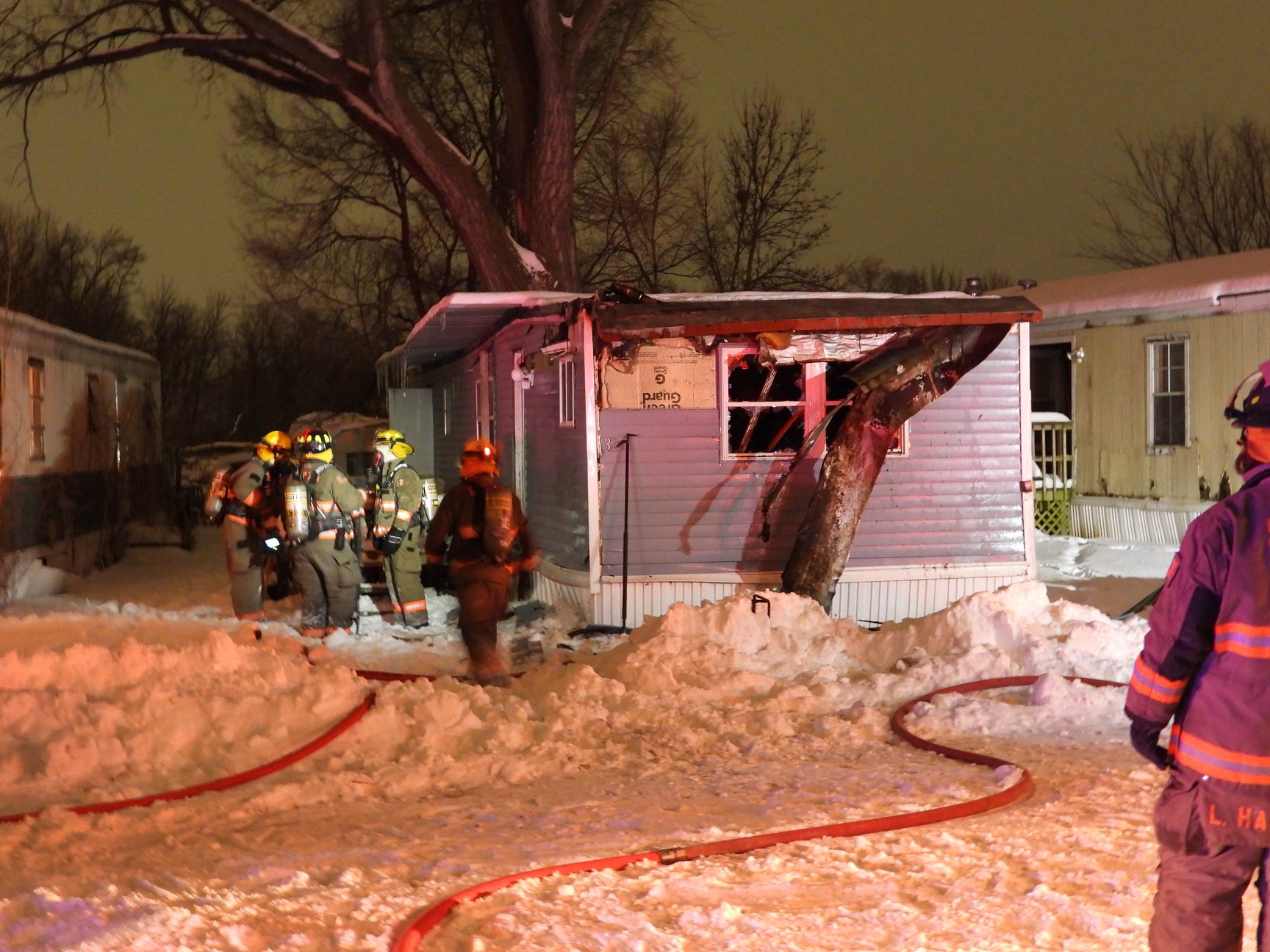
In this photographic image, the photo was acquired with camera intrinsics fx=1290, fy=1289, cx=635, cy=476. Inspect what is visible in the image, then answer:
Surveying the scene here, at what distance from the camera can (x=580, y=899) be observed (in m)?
4.74

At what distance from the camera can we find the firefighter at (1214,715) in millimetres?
3186

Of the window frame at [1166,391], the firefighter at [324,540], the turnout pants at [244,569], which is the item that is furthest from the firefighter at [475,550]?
the window frame at [1166,391]

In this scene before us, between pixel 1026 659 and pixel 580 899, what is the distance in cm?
532

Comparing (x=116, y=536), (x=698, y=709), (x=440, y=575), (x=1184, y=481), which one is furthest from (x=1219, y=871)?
(x=116, y=536)

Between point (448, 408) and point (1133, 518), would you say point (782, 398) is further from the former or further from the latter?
point (448, 408)

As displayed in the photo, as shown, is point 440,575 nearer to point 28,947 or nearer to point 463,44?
point 28,947

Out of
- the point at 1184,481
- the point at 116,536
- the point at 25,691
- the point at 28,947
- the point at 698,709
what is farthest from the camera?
the point at 116,536

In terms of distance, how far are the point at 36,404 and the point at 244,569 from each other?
5.31 metres

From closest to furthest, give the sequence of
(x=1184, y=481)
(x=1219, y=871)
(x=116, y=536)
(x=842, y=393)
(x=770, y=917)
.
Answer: (x=1219, y=871) → (x=770, y=917) → (x=842, y=393) → (x=1184, y=481) → (x=116, y=536)

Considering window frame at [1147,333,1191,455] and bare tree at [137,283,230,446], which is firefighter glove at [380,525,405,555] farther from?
bare tree at [137,283,230,446]

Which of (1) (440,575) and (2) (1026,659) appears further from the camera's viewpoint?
(2) (1026,659)

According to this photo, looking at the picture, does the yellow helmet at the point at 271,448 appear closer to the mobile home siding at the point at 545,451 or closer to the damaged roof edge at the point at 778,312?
the damaged roof edge at the point at 778,312

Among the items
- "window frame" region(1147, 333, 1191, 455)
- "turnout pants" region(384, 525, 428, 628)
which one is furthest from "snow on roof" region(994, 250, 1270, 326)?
"turnout pants" region(384, 525, 428, 628)

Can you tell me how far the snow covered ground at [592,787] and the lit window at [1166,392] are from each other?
8.05 m
